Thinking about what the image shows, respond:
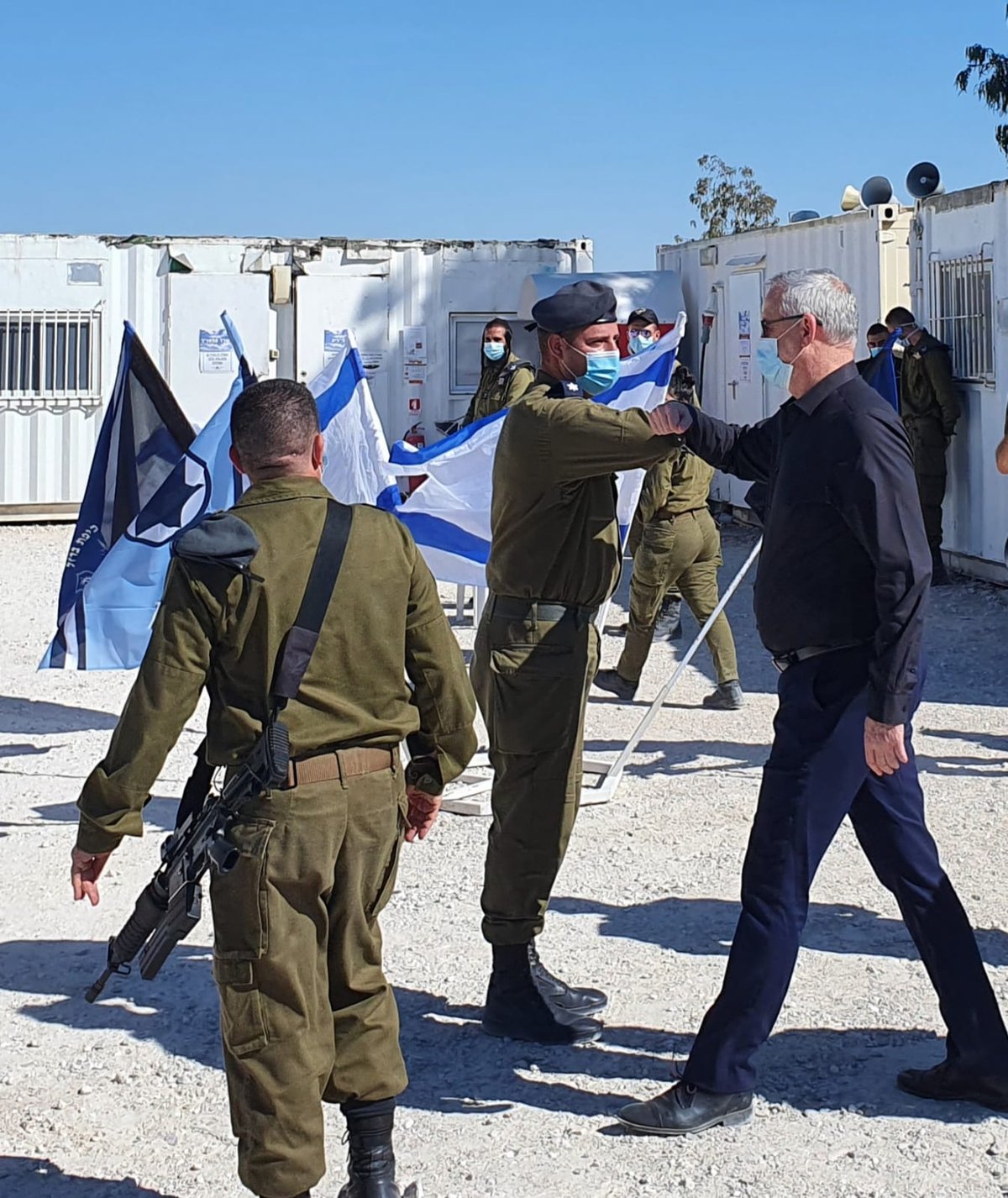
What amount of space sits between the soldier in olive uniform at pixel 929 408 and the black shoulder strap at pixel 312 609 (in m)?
10.1

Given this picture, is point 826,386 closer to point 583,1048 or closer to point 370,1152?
point 583,1048

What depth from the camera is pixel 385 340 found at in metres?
18.1

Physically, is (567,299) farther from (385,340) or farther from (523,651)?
(385,340)

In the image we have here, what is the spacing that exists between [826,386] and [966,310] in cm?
977

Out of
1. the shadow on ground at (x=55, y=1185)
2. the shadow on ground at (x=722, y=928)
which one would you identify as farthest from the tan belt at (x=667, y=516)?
the shadow on ground at (x=55, y=1185)

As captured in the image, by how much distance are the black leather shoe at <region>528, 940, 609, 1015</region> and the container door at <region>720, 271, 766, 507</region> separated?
39.4 ft

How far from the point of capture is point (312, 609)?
3342 mm

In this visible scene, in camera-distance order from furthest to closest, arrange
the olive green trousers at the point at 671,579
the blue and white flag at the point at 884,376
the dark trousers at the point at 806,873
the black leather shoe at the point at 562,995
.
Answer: the olive green trousers at the point at 671,579
the blue and white flag at the point at 884,376
the black leather shoe at the point at 562,995
the dark trousers at the point at 806,873

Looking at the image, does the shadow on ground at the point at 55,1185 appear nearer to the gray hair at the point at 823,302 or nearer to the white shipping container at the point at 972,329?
the gray hair at the point at 823,302

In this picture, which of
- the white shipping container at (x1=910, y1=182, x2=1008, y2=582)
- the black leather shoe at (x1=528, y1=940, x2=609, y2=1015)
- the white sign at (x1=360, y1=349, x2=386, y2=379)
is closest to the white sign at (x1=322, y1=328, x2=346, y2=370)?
the white sign at (x1=360, y1=349, x2=386, y2=379)

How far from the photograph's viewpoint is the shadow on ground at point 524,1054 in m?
4.22

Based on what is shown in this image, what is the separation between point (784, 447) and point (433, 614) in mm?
1111

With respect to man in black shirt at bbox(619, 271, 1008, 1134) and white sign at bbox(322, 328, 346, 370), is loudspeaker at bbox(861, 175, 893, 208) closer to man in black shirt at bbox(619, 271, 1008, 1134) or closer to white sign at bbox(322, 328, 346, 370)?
white sign at bbox(322, 328, 346, 370)

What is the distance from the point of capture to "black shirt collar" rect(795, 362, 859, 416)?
405cm
